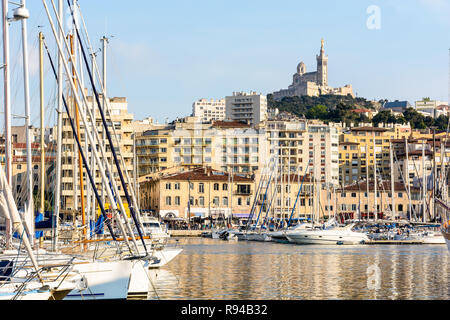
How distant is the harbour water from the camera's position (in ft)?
87.6

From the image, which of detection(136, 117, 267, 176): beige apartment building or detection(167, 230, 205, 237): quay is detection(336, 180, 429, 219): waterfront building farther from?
detection(167, 230, 205, 237): quay

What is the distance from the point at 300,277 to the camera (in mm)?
33938

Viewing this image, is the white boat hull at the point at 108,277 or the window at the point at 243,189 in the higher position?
the white boat hull at the point at 108,277

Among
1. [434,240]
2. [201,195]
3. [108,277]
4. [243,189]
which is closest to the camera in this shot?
[108,277]

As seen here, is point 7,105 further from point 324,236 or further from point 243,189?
point 243,189

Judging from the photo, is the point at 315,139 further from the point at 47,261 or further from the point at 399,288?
the point at 47,261

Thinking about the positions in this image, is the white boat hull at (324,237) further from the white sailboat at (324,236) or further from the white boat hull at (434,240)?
the white boat hull at (434,240)

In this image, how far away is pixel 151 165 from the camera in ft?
443

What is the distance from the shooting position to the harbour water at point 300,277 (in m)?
26.7

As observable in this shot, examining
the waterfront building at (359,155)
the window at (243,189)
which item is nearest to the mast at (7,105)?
the window at (243,189)

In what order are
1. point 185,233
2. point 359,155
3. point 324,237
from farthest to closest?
point 359,155 < point 185,233 < point 324,237

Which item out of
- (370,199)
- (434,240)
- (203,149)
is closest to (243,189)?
(370,199)

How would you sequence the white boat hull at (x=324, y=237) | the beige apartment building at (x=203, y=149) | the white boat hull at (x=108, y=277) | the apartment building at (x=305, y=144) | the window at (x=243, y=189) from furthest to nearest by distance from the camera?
the apartment building at (x=305, y=144), the beige apartment building at (x=203, y=149), the window at (x=243, y=189), the white boat hull at (x=324, y=237), the white boat hull at (x=108, y=277)
